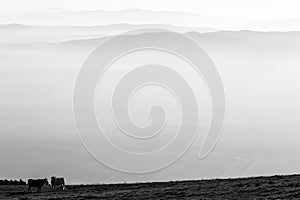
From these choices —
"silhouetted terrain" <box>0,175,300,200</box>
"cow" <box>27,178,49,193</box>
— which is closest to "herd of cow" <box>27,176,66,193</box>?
"cow" <box>27,178,49,193</box>

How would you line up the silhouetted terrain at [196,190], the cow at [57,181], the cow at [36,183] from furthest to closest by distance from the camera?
the cow at [57,181]
the cow at [36,183]
the silhouetted terrain at [196,190]

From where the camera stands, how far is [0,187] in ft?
199

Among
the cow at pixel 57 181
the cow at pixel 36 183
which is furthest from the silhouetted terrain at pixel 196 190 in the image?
the cow at pixel 57 181

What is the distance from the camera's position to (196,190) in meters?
46.2

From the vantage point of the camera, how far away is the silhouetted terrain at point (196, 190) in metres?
42.2

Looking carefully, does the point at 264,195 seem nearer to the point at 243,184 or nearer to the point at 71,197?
the point at 243,184

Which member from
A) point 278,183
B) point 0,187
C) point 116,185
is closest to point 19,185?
point 0,187

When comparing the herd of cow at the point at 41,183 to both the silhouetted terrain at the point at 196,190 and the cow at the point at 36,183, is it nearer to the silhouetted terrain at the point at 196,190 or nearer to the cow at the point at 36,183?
the cow at the point at 36,183

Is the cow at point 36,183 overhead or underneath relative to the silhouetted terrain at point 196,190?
overhead

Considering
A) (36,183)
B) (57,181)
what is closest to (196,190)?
(57,181)

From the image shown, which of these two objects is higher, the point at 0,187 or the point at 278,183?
the point at 0,187

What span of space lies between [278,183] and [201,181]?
7.99 m

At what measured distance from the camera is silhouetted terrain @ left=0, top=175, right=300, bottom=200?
42250 mm

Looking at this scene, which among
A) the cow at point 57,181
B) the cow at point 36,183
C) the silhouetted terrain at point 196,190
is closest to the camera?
the silhouetted terrain at point 196,190
